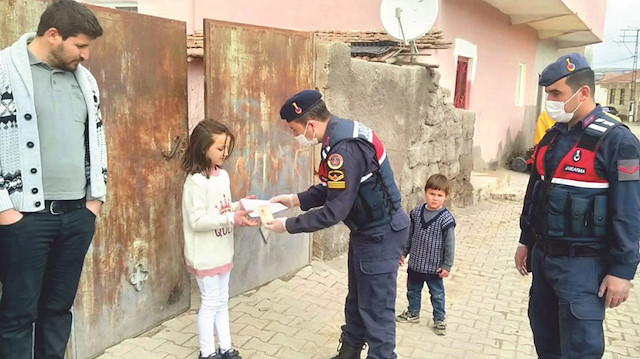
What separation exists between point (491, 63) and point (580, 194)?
33.8 feet

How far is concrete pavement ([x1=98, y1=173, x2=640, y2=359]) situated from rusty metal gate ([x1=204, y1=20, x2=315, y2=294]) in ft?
0.88

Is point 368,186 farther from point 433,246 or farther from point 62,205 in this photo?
point 62,205

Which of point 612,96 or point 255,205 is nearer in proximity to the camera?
point 255,205

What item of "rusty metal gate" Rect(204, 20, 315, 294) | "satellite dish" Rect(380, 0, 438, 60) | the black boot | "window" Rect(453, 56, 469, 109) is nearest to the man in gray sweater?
"rusty metal gate" Rect(204, 20, 315, 294)

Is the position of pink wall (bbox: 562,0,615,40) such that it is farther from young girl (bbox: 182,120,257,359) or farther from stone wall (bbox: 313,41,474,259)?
young girl (bbox: 182,120,257,359)

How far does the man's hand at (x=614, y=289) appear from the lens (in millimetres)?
2633

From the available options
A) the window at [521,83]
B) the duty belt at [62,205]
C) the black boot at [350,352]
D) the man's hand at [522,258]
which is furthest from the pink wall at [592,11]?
the duty belt at [62,205]

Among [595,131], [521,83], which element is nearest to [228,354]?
[595,131]

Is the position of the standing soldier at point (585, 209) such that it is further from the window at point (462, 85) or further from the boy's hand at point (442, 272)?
the window at point (462, 85)

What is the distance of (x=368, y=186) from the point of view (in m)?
3.09

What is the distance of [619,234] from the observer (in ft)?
8.52

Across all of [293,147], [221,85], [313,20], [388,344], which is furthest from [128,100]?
[313,20]

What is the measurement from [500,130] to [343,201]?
1119 centimetres

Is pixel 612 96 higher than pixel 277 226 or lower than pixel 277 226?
higher
